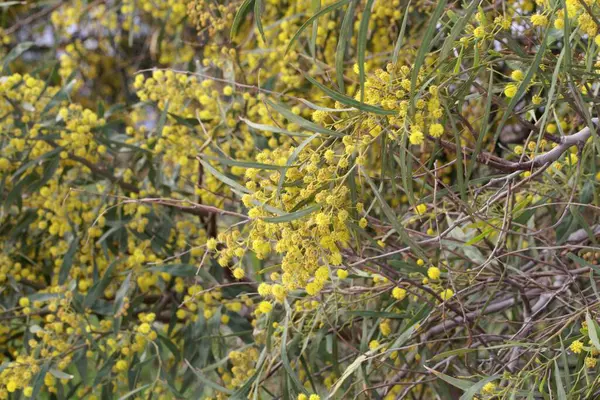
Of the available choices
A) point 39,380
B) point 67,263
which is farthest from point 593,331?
point 67,263

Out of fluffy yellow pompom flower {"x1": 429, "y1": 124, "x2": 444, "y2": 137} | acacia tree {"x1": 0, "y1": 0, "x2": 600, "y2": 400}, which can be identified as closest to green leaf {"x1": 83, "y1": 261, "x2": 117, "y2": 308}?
acacia tree {"x1": 0, "y1": 0, "x2": 600, "y2": 400}

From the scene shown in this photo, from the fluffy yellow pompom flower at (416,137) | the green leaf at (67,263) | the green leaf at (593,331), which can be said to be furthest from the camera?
the green leaf at (67,263)

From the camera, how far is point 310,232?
1.10m

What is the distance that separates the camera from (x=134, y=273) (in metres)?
1.92

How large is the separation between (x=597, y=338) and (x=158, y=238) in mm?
1167

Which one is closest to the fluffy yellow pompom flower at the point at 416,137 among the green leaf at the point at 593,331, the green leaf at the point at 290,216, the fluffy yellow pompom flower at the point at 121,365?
the green leaf at the point at 290,216

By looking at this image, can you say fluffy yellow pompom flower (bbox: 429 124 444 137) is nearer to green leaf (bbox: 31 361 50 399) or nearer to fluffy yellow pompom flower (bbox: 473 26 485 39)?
fluffy yellow pompom flower (bbox: 473 26 485 39)

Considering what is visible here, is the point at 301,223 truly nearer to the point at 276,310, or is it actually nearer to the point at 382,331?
the point at 382,331

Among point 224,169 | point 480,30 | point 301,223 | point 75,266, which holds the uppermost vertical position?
point 480,30

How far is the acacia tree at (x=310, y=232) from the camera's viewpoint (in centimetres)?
114

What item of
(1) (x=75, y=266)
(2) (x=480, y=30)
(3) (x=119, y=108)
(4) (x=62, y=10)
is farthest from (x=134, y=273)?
(4) (x=62, y=10)

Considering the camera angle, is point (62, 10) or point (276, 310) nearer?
point (276, 310)

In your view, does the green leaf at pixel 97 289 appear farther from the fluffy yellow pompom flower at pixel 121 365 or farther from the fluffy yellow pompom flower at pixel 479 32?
the fluffy yellow pompom flower at pixel 479 32

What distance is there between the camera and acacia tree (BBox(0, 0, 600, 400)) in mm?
1140
